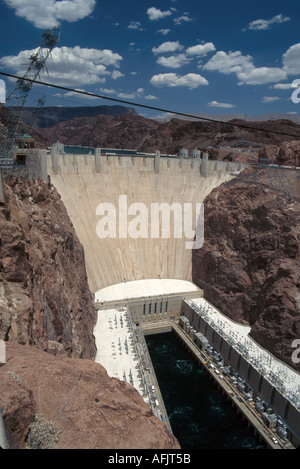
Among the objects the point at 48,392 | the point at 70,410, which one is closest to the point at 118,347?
the point at 48,392

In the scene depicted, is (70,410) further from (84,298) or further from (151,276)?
(151,276)

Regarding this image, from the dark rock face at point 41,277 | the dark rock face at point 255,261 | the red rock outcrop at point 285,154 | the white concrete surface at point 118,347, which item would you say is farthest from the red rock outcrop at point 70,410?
the red rock outcrop at point 285,154

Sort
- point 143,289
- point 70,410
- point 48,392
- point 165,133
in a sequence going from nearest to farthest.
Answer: point 70,410, point 48,392, point 143,289, point 165,133

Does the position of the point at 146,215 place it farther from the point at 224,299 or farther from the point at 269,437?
the point at 269,437

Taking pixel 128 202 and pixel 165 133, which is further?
pixel 165 133

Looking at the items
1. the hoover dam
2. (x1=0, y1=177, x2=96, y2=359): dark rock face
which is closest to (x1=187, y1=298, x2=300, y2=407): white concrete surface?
the hoover dam

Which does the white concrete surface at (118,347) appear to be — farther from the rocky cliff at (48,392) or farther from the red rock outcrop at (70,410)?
the red rock outcrop at (70,410)
